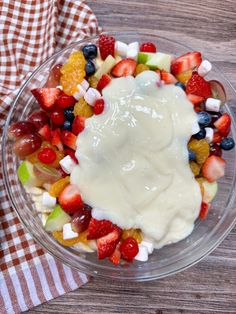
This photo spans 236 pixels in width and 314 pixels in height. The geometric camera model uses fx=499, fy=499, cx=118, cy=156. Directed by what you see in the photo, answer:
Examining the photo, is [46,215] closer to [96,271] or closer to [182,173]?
[96,271]

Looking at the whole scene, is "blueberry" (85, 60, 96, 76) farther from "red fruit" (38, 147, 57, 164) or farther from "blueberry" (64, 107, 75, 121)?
"red fruit" (38, 147, 57, 164)

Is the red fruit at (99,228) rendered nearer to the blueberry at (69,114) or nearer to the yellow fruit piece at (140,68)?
the blueberry at (69,114)

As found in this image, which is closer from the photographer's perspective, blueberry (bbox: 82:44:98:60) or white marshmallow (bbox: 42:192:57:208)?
white marshmallow (bbox: 42:192:57:208)

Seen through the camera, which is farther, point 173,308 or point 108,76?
point 173,308

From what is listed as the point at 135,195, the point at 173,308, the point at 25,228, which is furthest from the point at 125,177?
the point at 173,308

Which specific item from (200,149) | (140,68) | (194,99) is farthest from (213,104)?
(140,68)

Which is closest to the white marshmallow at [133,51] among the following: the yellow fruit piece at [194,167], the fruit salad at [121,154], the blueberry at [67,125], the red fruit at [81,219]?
the fruit salad at [121,154]

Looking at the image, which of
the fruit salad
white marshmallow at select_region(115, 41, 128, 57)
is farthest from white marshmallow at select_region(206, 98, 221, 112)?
white marshmallow at select_region(115, 41, 128, 57)
